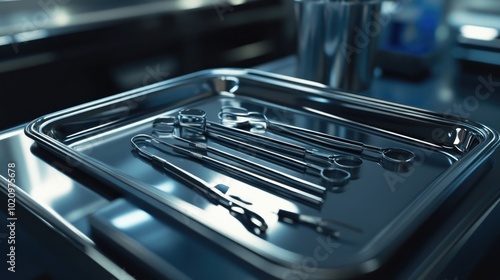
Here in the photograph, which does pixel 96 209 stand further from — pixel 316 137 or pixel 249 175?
pixel 316 137

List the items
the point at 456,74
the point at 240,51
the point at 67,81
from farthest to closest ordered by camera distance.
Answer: the point at 240,51
the point at 67,81
the point at 456,74

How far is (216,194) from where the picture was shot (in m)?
0.43

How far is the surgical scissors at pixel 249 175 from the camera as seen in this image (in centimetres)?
43

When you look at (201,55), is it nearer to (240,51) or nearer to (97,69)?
(240,51)

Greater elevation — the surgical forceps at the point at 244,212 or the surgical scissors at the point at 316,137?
the surgical forceps at the point at 244,212

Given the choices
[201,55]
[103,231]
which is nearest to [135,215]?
[103,231]

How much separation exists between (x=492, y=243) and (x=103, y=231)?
384 mm

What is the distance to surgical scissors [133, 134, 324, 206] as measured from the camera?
43 cm

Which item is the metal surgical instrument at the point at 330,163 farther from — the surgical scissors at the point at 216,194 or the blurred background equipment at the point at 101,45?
the blurred background equipment at the point at 101,45

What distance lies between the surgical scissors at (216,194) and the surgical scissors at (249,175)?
0.02 m

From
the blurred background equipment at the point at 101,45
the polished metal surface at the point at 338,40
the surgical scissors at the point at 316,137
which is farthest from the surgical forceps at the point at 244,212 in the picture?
the blurred background equipment at the point at 101,45

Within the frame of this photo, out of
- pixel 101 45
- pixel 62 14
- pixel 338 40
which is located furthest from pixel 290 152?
pixel 62 14

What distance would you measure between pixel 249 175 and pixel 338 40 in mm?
379

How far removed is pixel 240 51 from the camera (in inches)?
64.7
